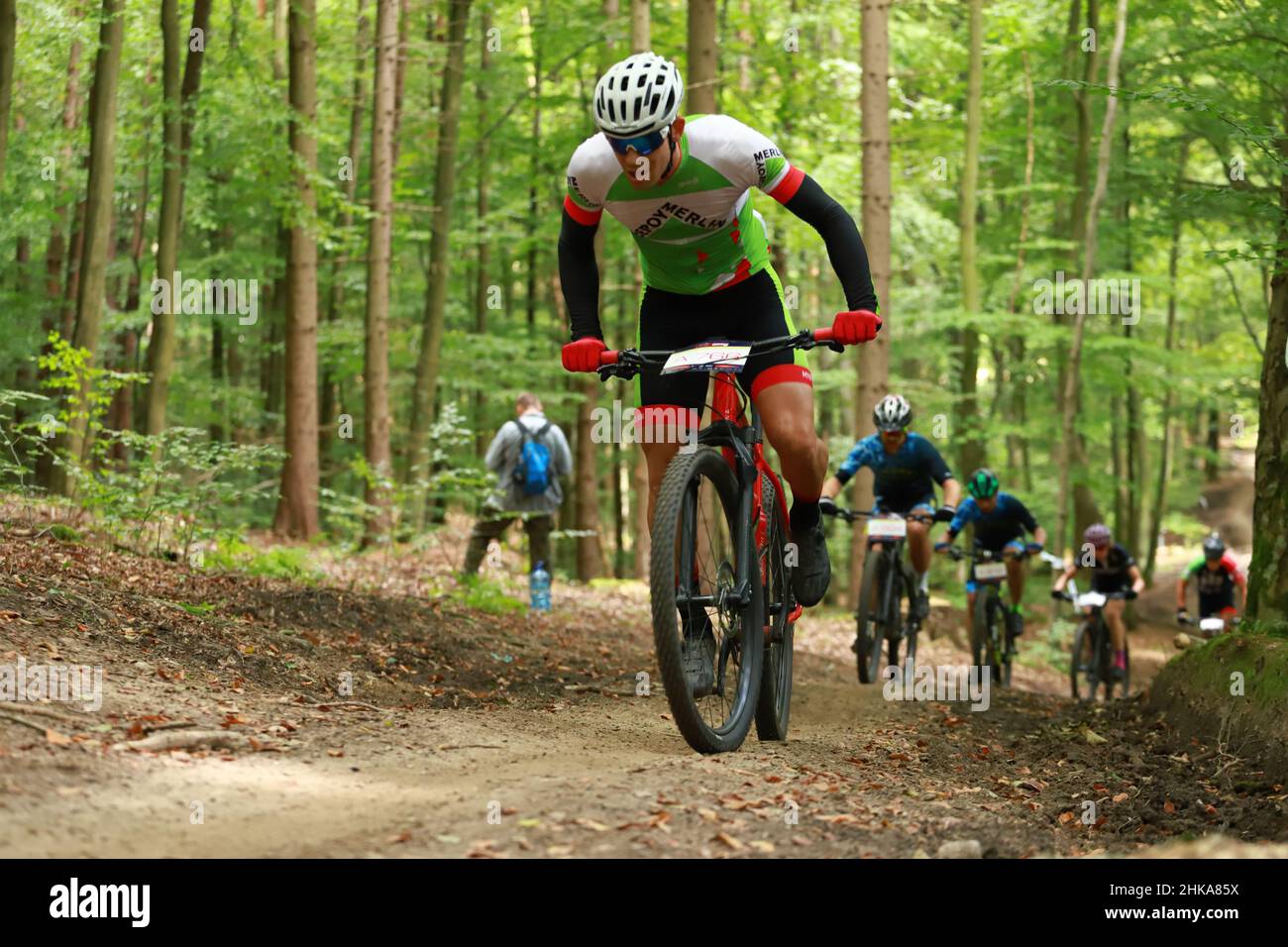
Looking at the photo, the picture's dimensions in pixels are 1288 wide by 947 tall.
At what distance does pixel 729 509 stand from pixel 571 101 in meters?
16.8

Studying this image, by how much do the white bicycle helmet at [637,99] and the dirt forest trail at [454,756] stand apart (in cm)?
251

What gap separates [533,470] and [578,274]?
810 cm

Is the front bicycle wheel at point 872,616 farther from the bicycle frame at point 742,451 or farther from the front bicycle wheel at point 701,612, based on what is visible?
the bicycle frame at point 742,451

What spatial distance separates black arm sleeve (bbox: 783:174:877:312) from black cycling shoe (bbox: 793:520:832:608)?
4.19 ft

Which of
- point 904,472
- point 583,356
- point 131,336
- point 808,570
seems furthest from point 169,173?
point 808,570

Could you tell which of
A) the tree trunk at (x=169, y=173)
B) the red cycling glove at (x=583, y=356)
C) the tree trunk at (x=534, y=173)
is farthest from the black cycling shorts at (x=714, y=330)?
the tree trunk at (x=534, y=173)

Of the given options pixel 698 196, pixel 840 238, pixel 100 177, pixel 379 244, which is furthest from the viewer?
pixel 379 244

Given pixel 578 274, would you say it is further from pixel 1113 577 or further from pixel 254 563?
pixel 1113 577

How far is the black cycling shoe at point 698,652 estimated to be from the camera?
486cm

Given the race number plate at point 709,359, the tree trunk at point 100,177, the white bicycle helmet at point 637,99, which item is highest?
the tree trunk at point 100,177

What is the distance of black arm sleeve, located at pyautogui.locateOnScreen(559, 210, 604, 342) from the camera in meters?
5.47

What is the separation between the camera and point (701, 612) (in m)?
4.99

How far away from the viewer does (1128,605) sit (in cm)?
2792
